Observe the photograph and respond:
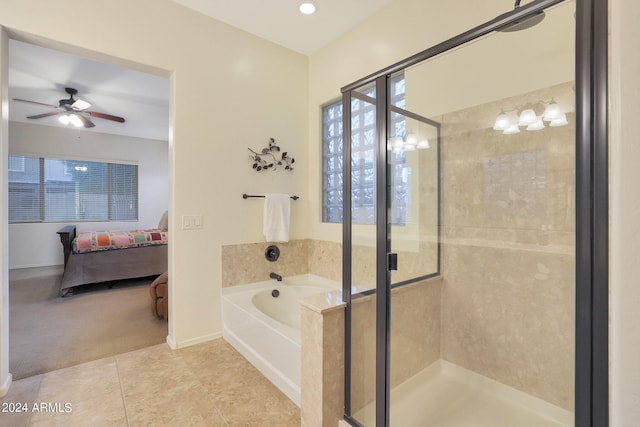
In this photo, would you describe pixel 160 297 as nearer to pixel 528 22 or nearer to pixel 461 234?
pixel 461 234

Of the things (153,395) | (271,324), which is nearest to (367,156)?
(271,324)

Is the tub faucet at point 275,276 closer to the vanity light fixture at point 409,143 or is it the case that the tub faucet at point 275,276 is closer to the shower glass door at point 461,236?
the shower glass door at point 461,236

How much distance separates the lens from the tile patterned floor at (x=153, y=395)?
1545mm

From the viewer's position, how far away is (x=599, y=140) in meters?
0.72

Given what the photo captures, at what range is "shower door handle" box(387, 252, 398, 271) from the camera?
4.57 feet

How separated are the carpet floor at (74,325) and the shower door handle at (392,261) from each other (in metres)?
2.17

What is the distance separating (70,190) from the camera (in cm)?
550

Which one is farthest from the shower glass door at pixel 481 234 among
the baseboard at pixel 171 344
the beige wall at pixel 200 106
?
Result: the baseboard at pixel 171 344

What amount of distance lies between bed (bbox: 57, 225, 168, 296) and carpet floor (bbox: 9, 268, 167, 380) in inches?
8.1

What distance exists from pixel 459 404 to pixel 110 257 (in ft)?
14.3
